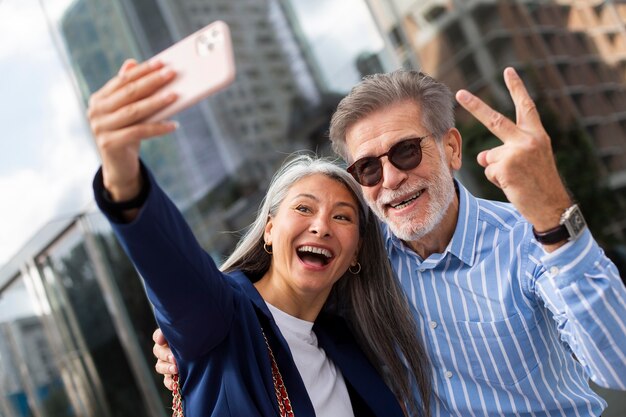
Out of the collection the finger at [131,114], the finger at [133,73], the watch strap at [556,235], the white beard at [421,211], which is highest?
the finger at [133,73]

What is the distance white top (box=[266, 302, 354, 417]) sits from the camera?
7.23 feet

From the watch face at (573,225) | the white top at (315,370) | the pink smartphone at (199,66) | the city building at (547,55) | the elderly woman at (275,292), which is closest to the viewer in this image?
the pink smartphone at (199,66)

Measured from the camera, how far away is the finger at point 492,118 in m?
1.62

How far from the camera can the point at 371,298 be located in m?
2.53

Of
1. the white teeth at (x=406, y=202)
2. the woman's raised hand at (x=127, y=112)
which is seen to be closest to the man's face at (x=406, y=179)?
the white teeth at (x=406, y=202)

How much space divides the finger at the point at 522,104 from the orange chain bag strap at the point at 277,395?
1012 mm

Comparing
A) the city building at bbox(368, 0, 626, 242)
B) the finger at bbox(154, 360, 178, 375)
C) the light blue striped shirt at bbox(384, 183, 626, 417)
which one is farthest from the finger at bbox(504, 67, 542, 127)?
the city building at bbox(368, 0, 626, 242)

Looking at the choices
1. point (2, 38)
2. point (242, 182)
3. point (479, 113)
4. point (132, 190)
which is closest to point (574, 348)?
point (479, 113)

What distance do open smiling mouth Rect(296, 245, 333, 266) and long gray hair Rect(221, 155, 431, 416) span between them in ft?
0.77

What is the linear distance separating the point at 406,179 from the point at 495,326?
591mm

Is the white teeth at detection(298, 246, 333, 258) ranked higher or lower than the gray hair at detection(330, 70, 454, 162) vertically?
lower

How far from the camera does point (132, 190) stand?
1.44 meters

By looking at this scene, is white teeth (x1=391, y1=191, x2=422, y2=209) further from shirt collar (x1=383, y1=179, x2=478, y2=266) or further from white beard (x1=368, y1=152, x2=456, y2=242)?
shirt collar (x1=383, y1=179, x2=478, y2=266)

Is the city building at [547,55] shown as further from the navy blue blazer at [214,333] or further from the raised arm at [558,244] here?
the raised arm at [558,244]
